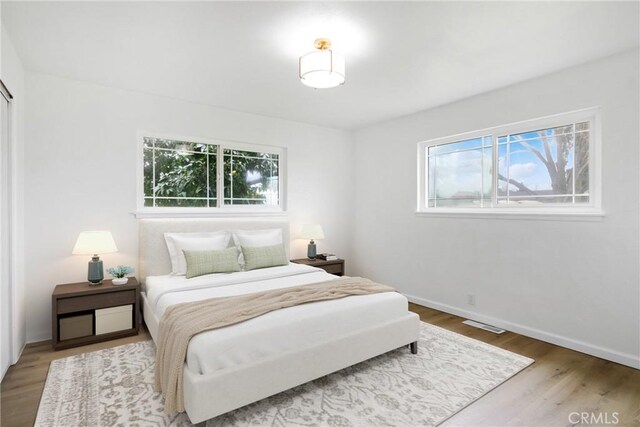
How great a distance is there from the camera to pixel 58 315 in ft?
9.61

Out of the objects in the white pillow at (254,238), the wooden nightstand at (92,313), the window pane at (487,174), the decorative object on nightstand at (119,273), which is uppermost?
the window pane at (487,174)

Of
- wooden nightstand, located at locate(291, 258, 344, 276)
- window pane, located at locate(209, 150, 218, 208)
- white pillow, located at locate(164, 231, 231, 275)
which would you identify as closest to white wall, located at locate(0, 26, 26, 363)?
white pillow, located at locate(164, 231, 231, 275)

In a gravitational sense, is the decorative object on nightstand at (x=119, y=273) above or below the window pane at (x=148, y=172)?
below

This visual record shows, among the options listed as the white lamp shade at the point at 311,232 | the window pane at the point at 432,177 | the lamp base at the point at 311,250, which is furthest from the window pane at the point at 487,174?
the lamp base at the point at 311,250

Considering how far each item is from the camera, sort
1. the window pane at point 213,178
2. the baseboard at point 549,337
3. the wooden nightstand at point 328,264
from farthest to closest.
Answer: the wooden nightstand at point 328,264
the window pane at point 213,178
the baseboard at point 549,337

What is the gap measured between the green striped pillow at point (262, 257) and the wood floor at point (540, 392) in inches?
60.2

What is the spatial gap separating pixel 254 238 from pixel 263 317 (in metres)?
1.81

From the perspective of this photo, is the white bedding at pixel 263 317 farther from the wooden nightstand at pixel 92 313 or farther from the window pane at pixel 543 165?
the window pane at pixel 543 165

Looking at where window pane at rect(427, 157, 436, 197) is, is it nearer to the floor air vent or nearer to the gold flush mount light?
the floor air vent

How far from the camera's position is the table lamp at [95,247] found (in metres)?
3.07

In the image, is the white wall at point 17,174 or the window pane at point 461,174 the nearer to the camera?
the white wall at point 17,174

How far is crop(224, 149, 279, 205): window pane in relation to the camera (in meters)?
4.39

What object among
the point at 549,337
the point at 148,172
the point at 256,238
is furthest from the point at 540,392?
the point at 148,172

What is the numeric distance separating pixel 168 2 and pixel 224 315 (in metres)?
2.04
